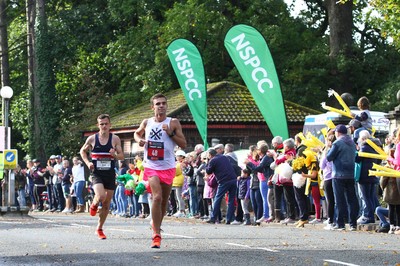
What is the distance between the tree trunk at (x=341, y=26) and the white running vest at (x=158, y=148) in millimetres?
33494

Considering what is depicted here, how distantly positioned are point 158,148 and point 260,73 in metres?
12.1

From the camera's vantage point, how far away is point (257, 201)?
84.6 ft

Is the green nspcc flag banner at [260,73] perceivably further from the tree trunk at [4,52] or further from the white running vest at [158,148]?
the tree trunk at [4,52]

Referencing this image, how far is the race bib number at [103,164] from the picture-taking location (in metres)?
18.4

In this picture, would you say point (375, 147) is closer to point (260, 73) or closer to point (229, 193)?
point (229, 193)

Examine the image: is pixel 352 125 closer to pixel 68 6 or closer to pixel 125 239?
pixel 125 239

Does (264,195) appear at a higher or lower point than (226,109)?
lower

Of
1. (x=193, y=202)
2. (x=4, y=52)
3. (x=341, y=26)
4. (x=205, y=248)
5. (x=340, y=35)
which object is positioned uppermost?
(x=4, y=52)

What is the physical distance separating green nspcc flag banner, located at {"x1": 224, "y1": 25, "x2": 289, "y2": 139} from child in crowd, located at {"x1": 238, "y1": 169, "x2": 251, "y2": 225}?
5.57 ft

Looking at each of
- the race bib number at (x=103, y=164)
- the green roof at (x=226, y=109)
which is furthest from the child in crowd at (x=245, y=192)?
the green roof at (x=226, y=109)

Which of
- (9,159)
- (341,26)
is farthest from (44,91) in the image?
(9,159)

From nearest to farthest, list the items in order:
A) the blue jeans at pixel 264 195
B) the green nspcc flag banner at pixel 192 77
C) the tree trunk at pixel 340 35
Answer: the blue jeans at pixel 264 195, the green nspcc flag banner at pixel 192 77, the tree trunk at pixel 340 35

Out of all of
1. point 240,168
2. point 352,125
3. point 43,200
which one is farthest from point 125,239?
point 43,200

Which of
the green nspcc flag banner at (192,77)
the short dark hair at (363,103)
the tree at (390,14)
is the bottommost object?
the short dark hair at (363,103)
